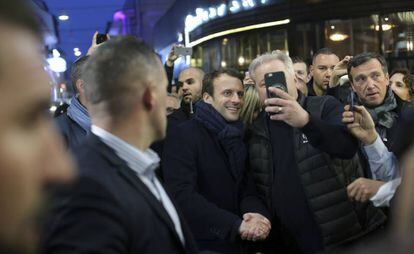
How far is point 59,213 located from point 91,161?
0.28m

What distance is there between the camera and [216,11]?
63.5ft

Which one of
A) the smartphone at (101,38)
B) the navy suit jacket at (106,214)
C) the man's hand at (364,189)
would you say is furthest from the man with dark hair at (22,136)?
the smartphone at (101,38)

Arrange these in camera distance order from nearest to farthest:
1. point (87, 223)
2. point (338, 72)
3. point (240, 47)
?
point (87, 223), point (338, 72), point (240, 47)

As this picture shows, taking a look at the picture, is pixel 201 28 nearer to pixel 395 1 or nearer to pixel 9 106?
pixel 395 1

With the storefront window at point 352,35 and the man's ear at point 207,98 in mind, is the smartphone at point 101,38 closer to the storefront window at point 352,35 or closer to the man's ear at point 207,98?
the man's ear at point 207,98

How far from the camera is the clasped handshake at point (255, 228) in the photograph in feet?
11.0

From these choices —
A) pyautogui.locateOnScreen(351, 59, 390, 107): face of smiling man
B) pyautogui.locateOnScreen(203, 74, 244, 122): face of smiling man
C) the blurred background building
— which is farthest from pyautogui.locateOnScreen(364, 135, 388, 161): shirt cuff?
the blurred background building

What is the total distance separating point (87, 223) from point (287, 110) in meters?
1.78

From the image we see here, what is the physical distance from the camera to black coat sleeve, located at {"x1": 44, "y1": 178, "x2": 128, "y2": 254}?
151 centimetres

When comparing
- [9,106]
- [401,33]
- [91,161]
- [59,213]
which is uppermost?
[401,33]

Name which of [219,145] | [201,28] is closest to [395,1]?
[201,28]

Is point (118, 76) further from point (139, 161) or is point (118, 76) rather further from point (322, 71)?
point (322, 71)

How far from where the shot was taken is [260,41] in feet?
57.4

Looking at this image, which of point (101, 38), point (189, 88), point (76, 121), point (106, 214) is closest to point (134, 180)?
point (106, 214)
